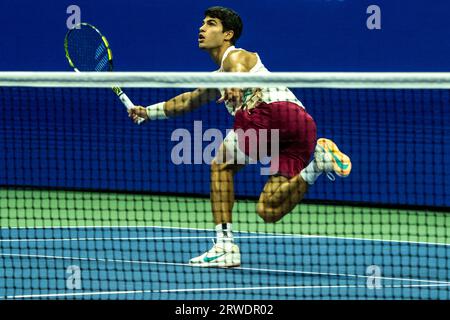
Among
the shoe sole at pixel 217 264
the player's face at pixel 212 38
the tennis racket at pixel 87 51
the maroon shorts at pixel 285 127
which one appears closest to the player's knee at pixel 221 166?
the maroon shorts at pixel 285 127

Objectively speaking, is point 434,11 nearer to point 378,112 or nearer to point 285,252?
point 378,112

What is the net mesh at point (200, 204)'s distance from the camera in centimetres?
672

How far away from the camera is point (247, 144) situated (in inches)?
279

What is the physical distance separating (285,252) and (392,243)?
3.24ft

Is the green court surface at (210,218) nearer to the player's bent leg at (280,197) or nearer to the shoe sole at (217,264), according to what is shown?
the player's bent leg at (280,197)

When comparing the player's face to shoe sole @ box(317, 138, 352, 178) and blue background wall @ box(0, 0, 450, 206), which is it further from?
blue background wall @ box(0, 0, 450, 206)

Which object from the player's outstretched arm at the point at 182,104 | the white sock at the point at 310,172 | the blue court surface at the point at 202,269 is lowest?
the blue court surface at the point at 202,269

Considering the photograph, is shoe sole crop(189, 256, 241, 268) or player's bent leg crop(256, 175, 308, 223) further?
player's bent leg crop(256, 175, 308, 223)

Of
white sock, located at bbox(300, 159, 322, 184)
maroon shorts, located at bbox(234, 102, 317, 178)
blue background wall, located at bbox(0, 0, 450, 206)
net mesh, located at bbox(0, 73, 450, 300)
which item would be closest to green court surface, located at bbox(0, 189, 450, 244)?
net mesh, located at bbox(0, 73, 450, 300)

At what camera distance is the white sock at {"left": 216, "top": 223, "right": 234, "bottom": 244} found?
7000 millimetres

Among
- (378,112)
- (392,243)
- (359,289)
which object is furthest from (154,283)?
(378,112)

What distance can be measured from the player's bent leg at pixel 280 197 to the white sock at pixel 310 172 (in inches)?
1.9

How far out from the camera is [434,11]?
9.75 m
